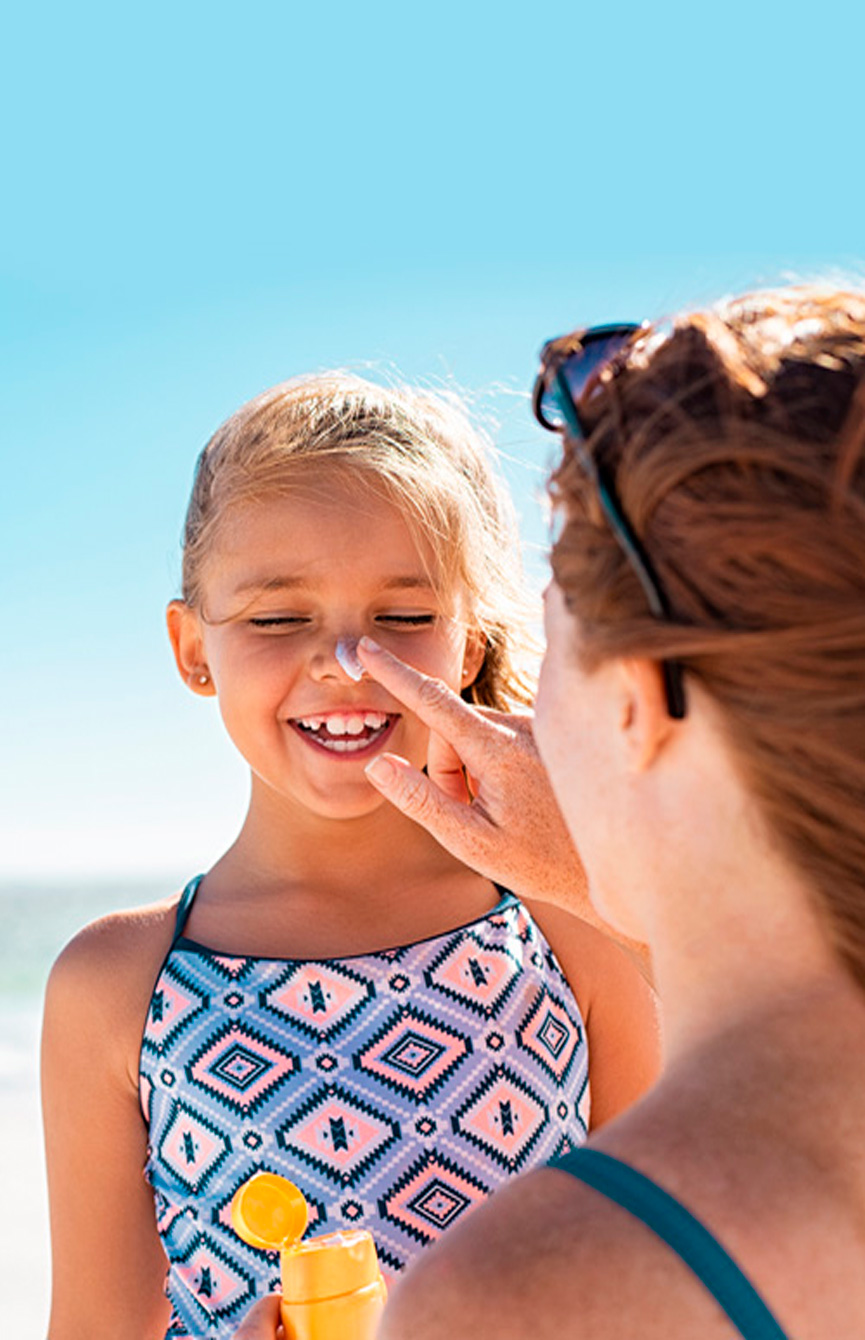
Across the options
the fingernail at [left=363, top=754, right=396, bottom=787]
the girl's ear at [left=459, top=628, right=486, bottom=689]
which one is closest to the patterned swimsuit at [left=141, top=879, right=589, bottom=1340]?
the fingernail at [left=363, top=754, right=396, bottom=787]

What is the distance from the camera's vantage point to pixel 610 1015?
2973 millimetres

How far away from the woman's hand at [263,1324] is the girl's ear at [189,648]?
1568mm

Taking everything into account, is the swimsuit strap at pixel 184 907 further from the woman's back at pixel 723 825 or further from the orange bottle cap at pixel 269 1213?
the woman's back at pixel 723 825

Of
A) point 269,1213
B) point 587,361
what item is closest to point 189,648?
point 269,1213

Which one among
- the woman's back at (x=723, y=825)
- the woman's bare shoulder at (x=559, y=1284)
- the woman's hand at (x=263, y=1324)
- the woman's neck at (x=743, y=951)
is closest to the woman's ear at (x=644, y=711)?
the woman's back at (x=723, y=825)

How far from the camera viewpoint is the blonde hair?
3.08 metres

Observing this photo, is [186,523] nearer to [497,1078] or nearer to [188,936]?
[188,936]

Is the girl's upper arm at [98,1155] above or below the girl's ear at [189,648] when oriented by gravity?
below

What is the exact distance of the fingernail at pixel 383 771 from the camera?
2.56 m

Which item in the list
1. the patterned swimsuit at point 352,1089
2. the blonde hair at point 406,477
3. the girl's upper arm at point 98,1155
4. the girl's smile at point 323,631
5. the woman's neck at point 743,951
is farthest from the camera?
the blonde hair at point 406,477

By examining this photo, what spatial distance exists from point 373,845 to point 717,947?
1.85 metres

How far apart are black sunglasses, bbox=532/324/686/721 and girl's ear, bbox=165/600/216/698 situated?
69.6 inches

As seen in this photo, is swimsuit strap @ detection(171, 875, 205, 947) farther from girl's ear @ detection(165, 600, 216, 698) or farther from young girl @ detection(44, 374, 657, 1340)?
girl's ear @ detection(165, 600, 216, 698)

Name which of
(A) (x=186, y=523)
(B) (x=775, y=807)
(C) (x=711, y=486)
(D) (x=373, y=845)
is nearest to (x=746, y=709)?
(B) (x=775, y=807)
